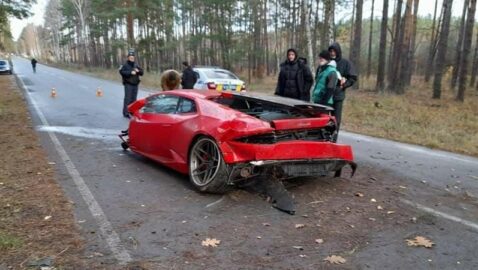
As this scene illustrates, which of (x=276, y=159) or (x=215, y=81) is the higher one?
(x=215, y=81)

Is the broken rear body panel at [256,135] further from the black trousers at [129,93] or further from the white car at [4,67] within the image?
the white car at [4,67]

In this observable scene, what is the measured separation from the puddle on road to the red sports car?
312 cm

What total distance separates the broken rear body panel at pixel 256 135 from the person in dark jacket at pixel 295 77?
7.14ft

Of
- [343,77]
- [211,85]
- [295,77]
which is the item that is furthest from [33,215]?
[211,85]

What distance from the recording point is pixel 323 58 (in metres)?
7.45

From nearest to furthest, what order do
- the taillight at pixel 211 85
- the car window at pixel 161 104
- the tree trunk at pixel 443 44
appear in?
the car window at pixel 161 104, the taillight at pixel 211 85, the tree trunk at pixel 443 44

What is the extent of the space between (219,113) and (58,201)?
7.35 feet

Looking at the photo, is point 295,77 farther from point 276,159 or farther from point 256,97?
point 276,159

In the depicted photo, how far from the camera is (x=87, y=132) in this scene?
1009cm

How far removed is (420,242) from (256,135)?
215cm

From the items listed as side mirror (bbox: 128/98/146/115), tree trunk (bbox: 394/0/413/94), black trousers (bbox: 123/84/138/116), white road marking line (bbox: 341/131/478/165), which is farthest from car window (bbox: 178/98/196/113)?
tree trunk (bbox: 394/0/413/94)

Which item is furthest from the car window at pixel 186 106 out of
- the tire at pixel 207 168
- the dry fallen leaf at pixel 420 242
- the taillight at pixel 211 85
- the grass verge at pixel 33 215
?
the taillight at pixel 211 85

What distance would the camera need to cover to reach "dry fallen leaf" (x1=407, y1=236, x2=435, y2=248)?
4.17 metres

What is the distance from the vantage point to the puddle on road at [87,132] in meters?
9.53
